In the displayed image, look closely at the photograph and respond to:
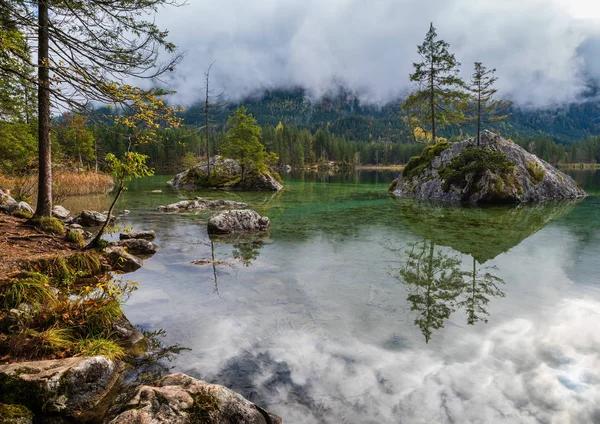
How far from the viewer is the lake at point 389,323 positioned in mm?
4930

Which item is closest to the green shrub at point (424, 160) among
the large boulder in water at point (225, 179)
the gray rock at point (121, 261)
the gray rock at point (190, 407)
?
the large boulder in water at point (225, 179)

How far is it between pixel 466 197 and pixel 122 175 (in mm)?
27803

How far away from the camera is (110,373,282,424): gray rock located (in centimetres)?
388

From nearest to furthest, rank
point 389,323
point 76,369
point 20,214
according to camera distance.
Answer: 1. point 76,369
2. point 389,323
3. point 20,214

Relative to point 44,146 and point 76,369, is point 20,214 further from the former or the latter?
point 76,369

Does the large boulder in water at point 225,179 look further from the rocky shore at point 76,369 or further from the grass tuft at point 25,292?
the grass tuft at point 25,292

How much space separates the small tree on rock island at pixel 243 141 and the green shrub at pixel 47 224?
101 feet

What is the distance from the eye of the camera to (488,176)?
28625 millimetres

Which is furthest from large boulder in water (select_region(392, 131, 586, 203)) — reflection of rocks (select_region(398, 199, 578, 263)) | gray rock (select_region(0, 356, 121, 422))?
gray rock (select_region(0, 356, 121, 422))

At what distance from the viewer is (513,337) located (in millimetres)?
6609

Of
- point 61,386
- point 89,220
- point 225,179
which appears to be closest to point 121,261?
point 61,386

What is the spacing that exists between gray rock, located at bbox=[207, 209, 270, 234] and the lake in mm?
1756

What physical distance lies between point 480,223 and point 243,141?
30.1 metres

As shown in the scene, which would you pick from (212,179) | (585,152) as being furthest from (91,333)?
(585,152)
